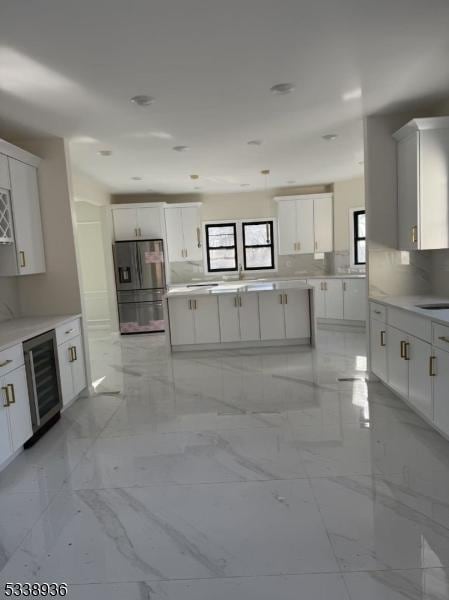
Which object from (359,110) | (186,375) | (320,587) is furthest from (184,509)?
(359,110)

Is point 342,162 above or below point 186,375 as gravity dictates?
above

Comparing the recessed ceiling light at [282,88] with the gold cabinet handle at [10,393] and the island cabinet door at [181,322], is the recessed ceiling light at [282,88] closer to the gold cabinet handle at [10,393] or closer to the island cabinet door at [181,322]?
the gold cabinet handle at [10,393]

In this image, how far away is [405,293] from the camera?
13.4 ft

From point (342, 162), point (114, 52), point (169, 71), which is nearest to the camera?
point (114, 52)

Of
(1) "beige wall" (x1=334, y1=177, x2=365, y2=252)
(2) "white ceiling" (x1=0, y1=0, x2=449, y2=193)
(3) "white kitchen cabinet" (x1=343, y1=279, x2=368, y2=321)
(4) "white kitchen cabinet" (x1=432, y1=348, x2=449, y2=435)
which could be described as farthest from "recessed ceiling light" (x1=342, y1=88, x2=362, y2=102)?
(1) "beige wall" (x1=334, y1=177, x2=365, y2=252)

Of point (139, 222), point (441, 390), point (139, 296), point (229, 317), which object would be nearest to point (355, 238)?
point (229, 317)

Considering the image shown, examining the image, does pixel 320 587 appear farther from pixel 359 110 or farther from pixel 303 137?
pixel 303 137

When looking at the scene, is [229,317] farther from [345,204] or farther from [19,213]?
[345,204]

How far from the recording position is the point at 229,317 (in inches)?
234

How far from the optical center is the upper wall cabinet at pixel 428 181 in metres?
3.42

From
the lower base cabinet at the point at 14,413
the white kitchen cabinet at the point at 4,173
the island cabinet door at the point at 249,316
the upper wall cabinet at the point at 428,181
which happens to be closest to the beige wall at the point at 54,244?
the white kitchen cabinet at the point at 4,173

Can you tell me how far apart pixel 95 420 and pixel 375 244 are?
314cm

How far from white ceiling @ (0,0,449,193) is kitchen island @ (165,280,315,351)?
7.13 feet

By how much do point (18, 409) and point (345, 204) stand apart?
6568mm
